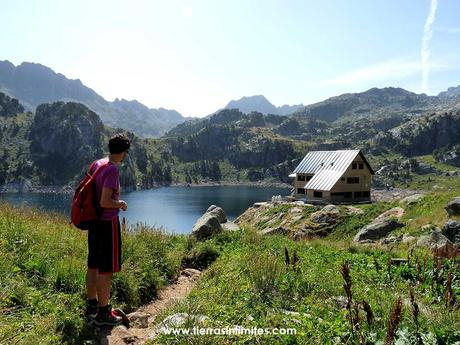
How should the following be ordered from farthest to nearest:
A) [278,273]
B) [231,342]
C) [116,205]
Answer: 1. [278,273]
2. [116,205]
3. [231,342]

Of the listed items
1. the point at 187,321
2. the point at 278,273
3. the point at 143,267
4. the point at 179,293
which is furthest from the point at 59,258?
the point at 278,273

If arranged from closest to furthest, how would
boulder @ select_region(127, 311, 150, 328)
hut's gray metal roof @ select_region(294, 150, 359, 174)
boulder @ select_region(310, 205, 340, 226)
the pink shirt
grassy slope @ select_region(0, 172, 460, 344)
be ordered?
grassy slope @ select_region(0, 172, 460, 344)
the pink shirt
boulder @ select_region(127, 311, 150, 328)
boulder @ select_region(310, 205, 340, 226)
hut's gray metal roof @ select_region(294, 150, 359, 174)

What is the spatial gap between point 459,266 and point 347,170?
1930 inches

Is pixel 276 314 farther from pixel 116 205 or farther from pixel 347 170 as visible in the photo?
pixel 347 170

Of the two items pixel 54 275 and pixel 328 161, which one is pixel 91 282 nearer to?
pixel 54 275

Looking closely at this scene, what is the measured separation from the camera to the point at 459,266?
829cm

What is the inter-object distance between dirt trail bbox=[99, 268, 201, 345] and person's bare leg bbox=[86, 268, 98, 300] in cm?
76

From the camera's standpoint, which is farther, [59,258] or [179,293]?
[179,293]

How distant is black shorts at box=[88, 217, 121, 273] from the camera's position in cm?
669

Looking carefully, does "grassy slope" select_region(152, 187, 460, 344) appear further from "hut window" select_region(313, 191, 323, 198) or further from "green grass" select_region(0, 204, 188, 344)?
"hut window" select_region(313, 191, 323, 198)

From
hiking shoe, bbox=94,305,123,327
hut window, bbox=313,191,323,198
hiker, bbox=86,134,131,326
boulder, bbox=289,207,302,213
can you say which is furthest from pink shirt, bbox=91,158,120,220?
hut window, bbox=313,191,323,198

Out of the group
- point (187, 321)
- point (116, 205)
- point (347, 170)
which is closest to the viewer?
point (187, 321)

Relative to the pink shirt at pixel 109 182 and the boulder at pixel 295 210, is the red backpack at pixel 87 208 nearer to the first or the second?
the pink shirt at pixel 109 182

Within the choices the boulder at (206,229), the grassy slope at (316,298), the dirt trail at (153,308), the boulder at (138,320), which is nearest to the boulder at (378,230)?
the boulder at (206,229)
